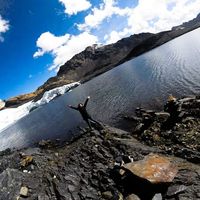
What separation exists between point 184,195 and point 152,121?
57.1ft

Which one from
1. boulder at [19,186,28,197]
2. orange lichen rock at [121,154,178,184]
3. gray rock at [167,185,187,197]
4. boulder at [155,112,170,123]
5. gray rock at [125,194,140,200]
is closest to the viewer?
gray rock at [167,185,187,197]

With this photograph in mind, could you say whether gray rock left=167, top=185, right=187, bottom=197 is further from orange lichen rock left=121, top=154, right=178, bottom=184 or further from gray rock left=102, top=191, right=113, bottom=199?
gray rock left=102, top=191, right=113, bottom=199

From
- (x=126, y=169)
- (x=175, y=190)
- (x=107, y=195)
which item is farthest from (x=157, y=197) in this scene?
(x=107, y=195)

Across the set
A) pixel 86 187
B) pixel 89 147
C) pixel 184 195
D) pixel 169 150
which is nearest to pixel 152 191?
pixel 184 195

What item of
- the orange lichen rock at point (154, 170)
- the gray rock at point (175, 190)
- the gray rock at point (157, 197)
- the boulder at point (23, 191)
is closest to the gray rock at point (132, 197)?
the gray rock at point (157, 197)

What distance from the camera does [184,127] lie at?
24.2 meters

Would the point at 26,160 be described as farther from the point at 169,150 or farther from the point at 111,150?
the point at 169,150

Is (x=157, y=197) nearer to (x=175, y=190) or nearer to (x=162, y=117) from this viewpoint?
(x=175, y=190)

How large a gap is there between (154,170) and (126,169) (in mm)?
2040

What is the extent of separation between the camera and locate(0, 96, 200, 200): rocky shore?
14094mm

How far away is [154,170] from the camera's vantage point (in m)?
14.7

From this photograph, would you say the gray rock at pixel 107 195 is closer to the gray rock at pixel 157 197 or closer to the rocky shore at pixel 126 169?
the rocky shore at pixel 126 169

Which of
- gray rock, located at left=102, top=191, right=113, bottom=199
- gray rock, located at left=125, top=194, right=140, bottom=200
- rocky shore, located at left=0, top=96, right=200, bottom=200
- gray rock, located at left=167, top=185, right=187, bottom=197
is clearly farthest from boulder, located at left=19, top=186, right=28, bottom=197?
gray rock, located at left=167, top=185, right=187, bottom=197

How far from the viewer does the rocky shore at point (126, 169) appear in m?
14.1
